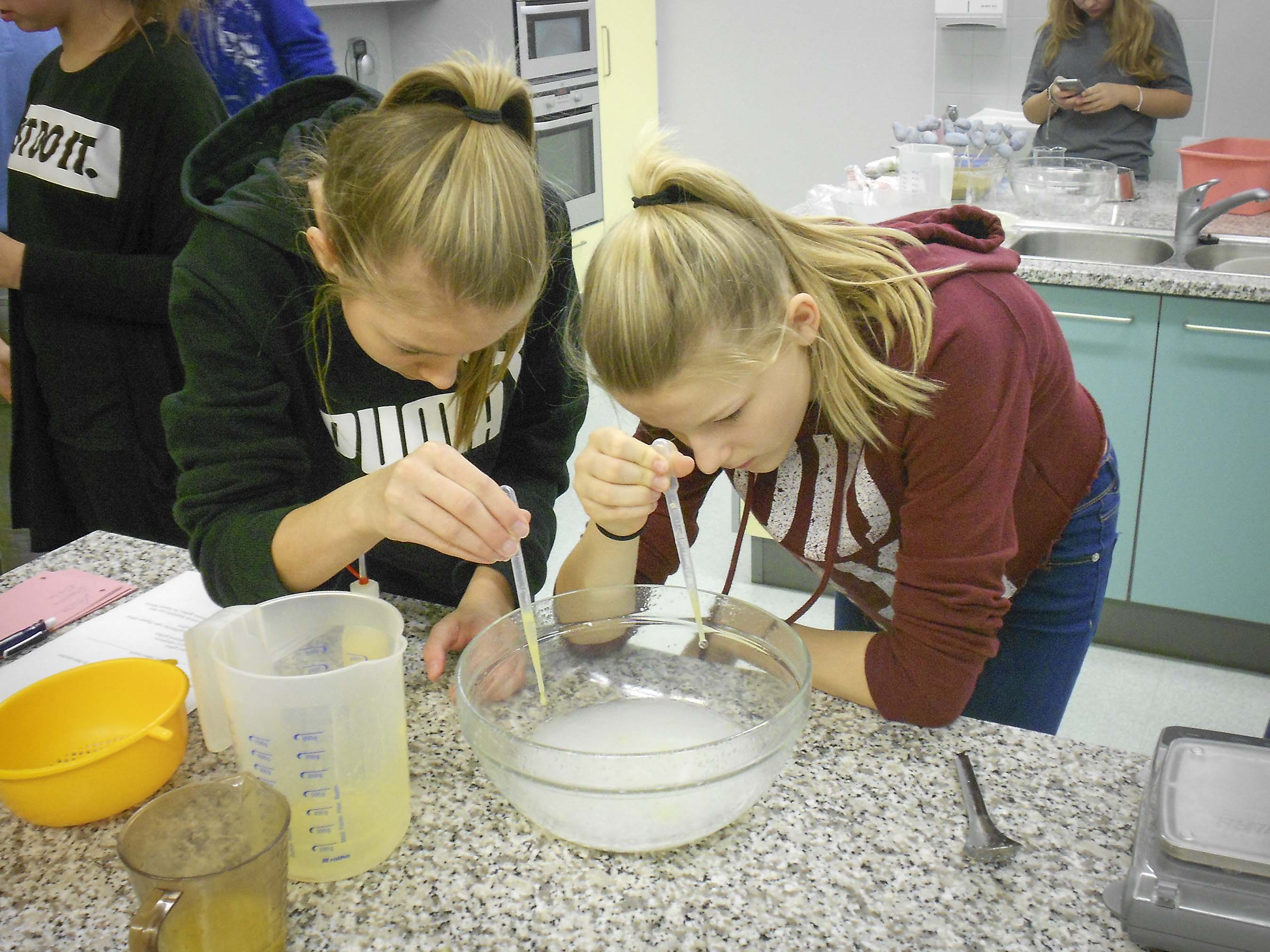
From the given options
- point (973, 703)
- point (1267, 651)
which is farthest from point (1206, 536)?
point (973, 703)

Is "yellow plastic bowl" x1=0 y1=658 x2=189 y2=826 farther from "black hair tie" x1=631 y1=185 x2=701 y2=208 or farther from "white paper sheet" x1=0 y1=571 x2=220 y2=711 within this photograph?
"black hair tie" x1=631 y1=185 x2=701 y2=208

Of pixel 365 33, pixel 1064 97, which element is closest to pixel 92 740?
pixel 1064 97

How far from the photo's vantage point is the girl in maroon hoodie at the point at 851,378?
3.12 ft

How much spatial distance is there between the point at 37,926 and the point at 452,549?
413 millimetres

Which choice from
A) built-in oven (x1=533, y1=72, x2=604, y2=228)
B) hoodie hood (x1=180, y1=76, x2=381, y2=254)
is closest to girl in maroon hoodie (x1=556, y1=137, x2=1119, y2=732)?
hoodie hood (x1=180, y1=76, x2=381, y2=254)

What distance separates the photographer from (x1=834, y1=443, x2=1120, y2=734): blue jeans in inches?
49.6

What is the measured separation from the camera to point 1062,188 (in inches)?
112

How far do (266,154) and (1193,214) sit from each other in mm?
2165

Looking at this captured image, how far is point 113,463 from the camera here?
1.87m

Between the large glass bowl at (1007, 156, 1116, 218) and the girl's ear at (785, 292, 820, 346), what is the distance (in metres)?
2.12

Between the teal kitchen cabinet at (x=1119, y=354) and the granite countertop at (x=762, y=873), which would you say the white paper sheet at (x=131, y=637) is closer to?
the granite countertop at (x=762, y=873)

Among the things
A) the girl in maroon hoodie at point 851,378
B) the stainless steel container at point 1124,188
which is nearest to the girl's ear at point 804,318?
the girl in maroon hoodie at point 851,378

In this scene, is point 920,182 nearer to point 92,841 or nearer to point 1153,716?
point 1153,716

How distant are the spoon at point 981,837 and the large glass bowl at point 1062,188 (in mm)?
2332
